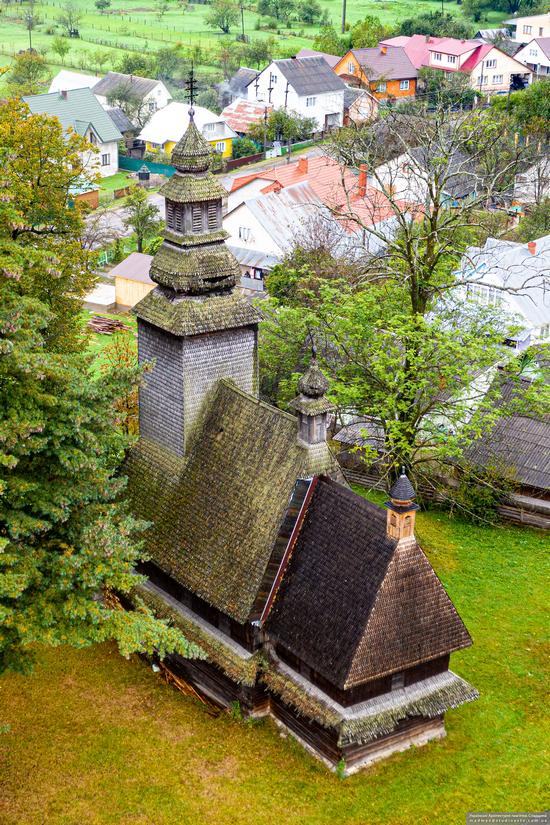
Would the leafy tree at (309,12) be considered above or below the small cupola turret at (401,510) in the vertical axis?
above

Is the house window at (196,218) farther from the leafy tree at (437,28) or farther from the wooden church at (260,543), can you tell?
the leafy tree at (437,28)

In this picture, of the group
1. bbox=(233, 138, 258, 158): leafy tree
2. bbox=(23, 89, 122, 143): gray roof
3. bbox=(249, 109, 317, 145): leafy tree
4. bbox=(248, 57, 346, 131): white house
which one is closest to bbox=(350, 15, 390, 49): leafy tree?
bbox=(248, 57, 346, 131): white house

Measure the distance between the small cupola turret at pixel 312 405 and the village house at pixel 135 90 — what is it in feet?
296

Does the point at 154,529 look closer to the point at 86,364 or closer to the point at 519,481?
the point at 86,364

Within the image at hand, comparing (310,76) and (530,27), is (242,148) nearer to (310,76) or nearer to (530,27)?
(310,76)

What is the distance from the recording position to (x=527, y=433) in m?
44.6

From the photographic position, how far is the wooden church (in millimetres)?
28234

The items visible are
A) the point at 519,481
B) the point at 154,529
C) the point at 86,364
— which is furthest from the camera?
the point at 519,481

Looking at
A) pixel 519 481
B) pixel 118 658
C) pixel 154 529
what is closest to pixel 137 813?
pixel 118 658

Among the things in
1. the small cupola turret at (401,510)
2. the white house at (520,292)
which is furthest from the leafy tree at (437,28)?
the small cupola turret at (401,510)

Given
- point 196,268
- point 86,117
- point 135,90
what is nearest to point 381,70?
point 135,90

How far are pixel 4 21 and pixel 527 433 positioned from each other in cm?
14595

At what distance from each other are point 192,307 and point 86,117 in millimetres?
71214

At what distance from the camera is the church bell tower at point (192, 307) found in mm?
32438
